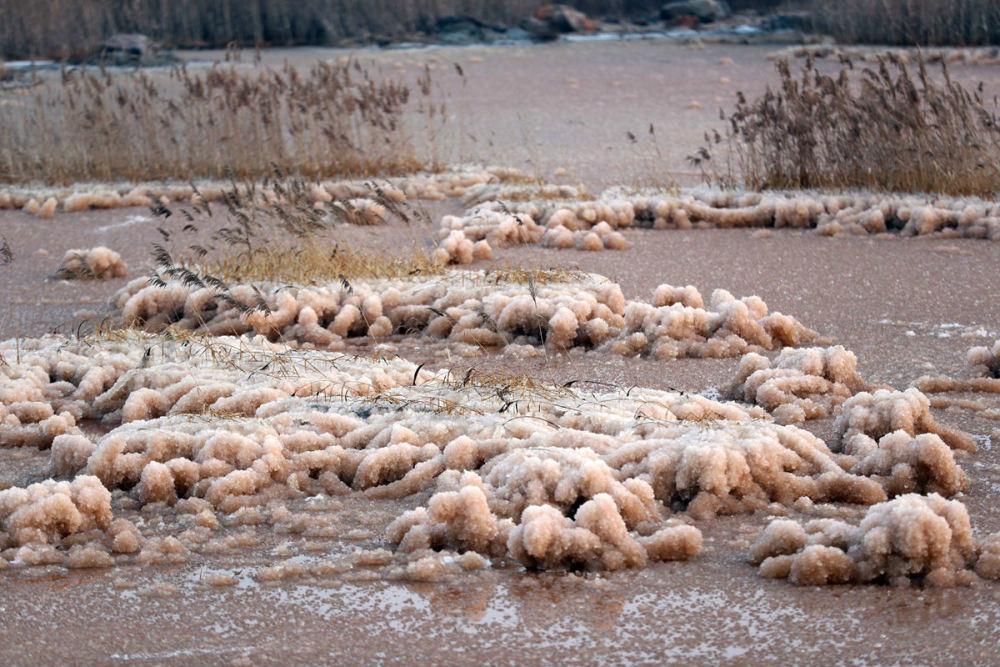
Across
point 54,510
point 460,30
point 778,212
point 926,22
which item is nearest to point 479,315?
point 54,510

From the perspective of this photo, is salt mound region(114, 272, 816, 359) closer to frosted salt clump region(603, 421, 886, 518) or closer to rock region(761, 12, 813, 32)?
frosted salt clump region(603, 421, 886, 518)

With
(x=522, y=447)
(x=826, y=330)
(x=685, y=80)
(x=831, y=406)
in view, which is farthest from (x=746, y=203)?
(x=685, y=80)

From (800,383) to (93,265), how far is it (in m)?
4.50

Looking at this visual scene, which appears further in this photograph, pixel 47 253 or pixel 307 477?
pixel 47 253

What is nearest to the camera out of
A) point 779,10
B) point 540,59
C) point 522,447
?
point 522,447

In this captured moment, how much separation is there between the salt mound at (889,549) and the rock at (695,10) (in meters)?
25.8

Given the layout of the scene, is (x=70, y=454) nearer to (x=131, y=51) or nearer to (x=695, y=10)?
(x=131, y=51)

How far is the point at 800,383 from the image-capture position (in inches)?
→ 198

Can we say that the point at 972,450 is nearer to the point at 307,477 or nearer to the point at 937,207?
the point at 307,477

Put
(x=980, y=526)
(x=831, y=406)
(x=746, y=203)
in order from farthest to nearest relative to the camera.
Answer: (x=746, y=203) → (x=831, y=406) → (x=980, y=526)

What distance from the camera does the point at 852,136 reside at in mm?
9328

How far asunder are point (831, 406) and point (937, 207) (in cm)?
399

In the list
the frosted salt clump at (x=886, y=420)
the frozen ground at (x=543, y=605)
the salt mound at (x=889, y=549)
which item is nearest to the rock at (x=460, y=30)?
the frozen ground at (x=543, y=605)

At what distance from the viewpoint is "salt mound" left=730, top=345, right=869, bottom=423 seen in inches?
193
